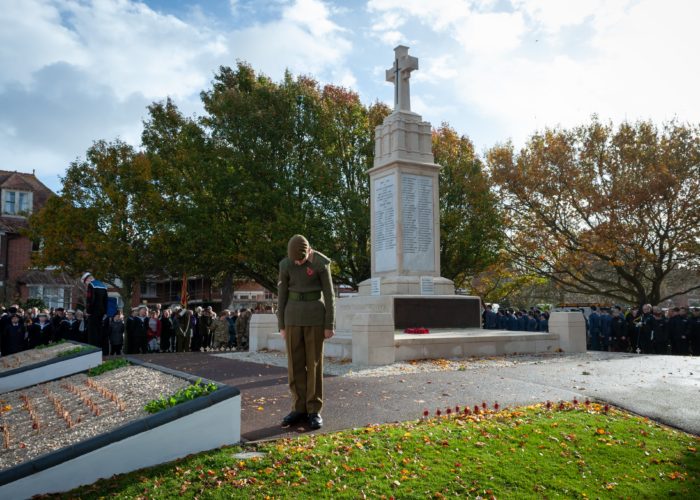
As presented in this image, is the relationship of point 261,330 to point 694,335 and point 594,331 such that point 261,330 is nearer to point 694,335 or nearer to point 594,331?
point 594,331

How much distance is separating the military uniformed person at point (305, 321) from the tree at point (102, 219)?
27372mm

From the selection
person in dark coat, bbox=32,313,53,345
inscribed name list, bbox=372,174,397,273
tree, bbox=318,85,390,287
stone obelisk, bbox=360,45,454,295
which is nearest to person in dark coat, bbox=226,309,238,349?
person in dark coat, bbox=32,313,53,345

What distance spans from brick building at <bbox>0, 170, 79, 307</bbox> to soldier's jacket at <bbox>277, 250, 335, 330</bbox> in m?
41.0

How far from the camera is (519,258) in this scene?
106 ft

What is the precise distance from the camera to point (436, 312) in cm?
1722

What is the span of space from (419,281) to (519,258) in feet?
53.0

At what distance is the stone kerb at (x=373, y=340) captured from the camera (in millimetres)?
12656

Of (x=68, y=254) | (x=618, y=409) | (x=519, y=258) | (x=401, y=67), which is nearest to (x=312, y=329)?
(x=618, y=409)

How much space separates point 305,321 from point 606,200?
2423 centimetres

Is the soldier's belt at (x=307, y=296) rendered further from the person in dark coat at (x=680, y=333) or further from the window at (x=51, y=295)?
the window at (x=51, y=295)

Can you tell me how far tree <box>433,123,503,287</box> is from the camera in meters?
30.5

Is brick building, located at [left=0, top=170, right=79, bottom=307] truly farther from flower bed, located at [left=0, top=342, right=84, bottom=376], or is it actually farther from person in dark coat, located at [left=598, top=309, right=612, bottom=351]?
person in dark coat, located at [left=598, top=309, right=612, bottom=351]

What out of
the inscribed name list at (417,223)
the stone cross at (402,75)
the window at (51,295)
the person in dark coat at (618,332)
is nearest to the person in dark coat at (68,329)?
the inscribed name list at (417,223)

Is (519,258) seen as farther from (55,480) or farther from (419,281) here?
(55,480)
